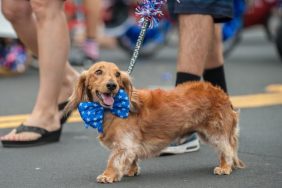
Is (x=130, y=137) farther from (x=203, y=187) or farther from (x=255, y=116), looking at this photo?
(x=255, y=116)

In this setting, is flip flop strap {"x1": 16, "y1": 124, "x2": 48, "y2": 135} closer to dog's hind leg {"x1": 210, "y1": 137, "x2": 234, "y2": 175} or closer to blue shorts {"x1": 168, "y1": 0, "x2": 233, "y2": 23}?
blue shorts {"x1": 168, "y1": 0, "x2": 233, "y2": 23}

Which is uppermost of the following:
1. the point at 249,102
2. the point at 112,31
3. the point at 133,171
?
the point at 133,171

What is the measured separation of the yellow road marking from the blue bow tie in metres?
1.91

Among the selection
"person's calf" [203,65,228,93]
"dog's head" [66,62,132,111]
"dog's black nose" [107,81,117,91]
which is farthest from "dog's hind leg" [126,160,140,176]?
"person's calf" [203,65,228,93]

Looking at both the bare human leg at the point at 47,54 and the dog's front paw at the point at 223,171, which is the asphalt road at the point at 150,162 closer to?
the dog's front paw at the point at 223,171

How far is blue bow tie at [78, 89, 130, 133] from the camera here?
3.98 meters

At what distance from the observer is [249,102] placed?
700 cm

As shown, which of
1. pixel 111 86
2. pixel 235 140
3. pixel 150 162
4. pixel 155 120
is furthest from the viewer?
pixel 150 162

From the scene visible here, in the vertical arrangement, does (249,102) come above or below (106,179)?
below

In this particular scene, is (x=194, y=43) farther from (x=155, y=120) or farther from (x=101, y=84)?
(x=101, y=84)

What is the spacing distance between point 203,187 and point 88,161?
91 cm

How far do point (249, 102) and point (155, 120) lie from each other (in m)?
2.99

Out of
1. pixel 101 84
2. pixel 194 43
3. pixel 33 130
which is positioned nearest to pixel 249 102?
pixel 194 43

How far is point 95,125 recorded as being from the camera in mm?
4094
